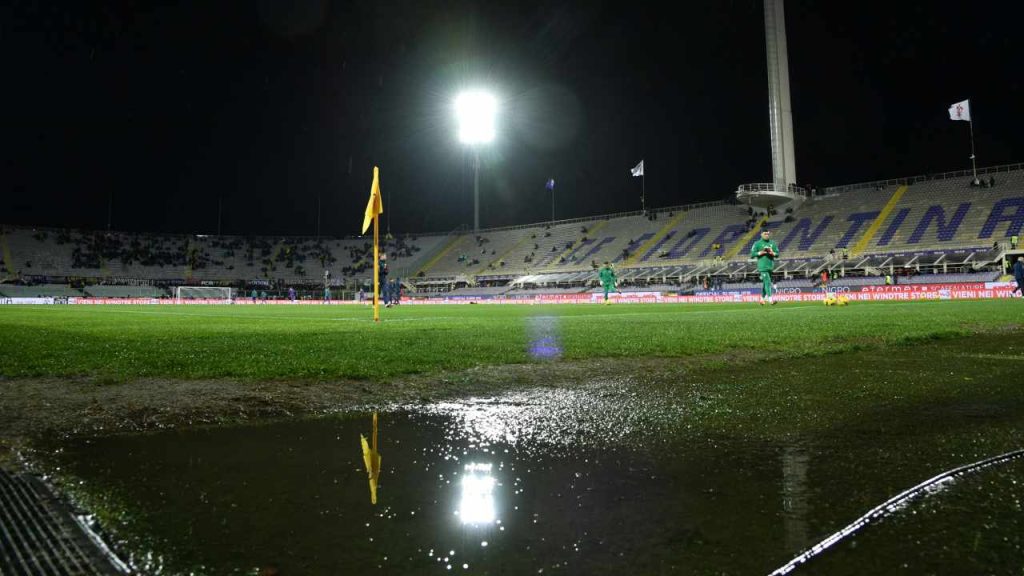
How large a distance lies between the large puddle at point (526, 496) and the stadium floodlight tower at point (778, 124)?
123 feet

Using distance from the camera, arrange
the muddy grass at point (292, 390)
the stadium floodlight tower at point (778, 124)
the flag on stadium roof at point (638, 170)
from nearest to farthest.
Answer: the muddy grass at point (292, 390) → the stadium floodlight tower at point (778, 124) → the flag on stadium roof at point (638, 170)

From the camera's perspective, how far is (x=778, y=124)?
35.0 meters

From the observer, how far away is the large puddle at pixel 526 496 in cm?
98

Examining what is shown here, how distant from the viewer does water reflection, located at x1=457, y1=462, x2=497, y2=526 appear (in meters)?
1.19

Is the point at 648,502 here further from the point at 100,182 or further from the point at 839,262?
the point at 100,182

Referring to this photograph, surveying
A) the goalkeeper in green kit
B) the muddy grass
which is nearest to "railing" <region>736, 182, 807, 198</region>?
the goalkeeper in green kit

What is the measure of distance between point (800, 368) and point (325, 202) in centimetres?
6414

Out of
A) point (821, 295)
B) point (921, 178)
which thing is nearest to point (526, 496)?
point (821, 295)

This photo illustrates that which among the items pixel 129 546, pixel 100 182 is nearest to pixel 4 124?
pixel 100 182

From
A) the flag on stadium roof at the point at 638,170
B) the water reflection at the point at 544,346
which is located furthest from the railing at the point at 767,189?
the water reflection at the point at 544,346

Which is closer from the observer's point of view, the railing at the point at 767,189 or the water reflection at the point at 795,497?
the water reflection at the point at 795,497

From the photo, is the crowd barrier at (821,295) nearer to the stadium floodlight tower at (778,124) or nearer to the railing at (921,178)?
the stadium floodlight tower at (778,124)

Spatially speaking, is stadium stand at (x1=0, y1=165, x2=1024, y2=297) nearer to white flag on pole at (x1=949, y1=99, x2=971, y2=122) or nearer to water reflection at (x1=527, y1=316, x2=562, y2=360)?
white flag on pole at (x1=949, y1=99, x2=971, y2=122)

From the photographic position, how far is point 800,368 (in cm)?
361
